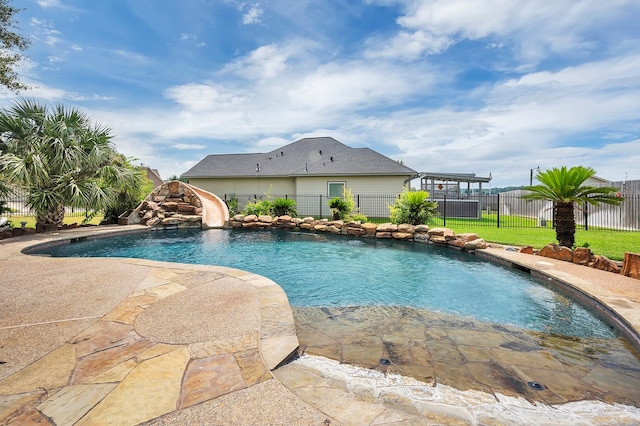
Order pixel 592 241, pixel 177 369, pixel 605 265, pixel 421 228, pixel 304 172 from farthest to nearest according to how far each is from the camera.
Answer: pixel 304 172 → pixel 421 228 → pixel 592 241 → pixel 605 265 → pixel 177 369

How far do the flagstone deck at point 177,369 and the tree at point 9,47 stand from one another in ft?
30.0

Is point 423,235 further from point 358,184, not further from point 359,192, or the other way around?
point 358,184

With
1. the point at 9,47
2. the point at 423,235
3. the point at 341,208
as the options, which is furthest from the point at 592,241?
the point at 9,47

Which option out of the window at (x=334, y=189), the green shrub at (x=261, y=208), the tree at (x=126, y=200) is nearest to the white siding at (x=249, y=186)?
the window at (x=334, y=189)

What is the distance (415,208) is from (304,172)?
8.71m

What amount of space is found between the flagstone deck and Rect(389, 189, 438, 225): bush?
286 inches

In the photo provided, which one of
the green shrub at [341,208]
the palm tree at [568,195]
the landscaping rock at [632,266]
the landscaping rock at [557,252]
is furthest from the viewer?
the green shrub at [341,208]

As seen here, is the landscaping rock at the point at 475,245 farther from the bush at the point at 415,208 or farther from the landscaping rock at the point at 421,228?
the bush at the point at 415,208

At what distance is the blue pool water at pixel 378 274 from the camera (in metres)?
4.23

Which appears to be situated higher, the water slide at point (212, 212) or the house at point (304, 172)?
the house at point (304, 172)

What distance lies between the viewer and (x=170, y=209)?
565 inches

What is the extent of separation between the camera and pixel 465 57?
10.5m

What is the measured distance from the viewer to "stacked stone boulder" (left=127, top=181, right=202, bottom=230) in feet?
44.4

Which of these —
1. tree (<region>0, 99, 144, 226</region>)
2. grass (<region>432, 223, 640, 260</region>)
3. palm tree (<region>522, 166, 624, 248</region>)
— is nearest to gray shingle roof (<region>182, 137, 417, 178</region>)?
grass (<region>432, 223, 640, 260</region>)
